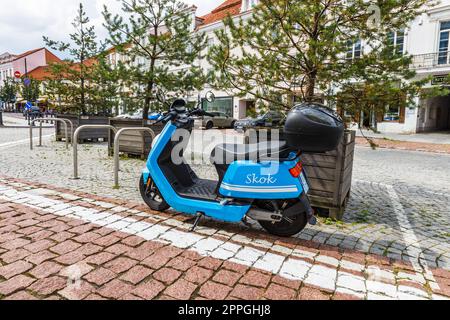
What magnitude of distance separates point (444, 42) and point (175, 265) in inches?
925

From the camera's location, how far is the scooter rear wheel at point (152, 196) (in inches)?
148

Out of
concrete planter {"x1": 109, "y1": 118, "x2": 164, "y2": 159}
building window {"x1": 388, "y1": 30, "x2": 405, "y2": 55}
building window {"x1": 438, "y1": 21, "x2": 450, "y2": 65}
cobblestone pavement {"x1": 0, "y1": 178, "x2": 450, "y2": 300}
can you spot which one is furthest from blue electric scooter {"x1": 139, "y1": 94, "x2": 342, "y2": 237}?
building window {"x1": 438, "y1": 21, "x2": 450, "y2": 65}

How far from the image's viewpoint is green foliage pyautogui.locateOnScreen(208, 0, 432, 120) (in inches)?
155

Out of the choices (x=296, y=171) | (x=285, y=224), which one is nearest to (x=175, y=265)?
(x=285, y=224)

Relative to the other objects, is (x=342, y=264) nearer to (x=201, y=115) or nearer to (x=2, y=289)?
(x=201, y=115)

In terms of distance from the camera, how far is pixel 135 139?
7.92 metres

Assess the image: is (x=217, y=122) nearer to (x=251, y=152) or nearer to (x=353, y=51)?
(x=353, y=51)

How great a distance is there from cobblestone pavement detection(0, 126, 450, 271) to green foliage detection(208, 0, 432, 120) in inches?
58.5

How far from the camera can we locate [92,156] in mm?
8227

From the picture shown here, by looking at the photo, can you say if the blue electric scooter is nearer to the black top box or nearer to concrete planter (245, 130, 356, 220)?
the black top box

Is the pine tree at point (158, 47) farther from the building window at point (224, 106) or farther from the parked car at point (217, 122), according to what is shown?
the building window at point (224, 106)

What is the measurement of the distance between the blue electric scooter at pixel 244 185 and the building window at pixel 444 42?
71.2 feet

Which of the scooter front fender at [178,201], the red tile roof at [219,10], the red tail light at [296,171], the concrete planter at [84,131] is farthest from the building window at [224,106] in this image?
the red tail light at [296,171]
